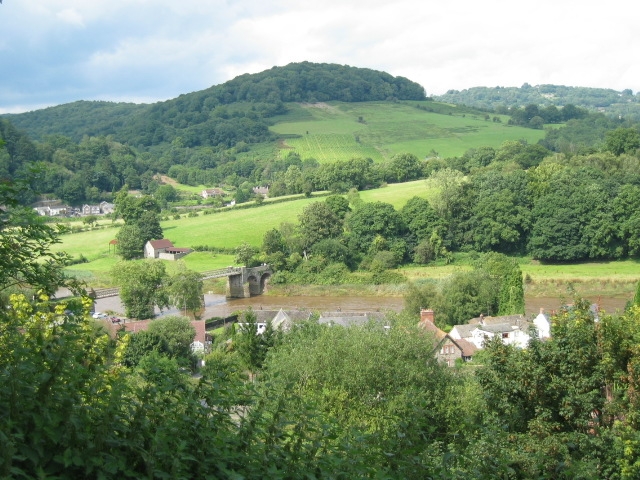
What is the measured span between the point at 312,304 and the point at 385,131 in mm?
83572

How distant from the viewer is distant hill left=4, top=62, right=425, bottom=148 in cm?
14462

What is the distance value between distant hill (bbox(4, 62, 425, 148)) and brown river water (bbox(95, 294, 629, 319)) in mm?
83881

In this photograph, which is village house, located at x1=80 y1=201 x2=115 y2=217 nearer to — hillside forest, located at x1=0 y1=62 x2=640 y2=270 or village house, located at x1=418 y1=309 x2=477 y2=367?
hillside forest, located at x1=0 y1=62 x2=640 y2=270

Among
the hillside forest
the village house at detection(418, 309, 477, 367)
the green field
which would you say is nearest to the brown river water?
the hillside forest

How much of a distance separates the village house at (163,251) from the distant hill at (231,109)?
71.1 meters

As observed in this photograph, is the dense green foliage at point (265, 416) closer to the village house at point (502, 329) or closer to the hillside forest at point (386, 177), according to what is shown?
the hillside forest at point (386, 177)

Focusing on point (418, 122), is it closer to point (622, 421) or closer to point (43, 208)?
point (43, 208)

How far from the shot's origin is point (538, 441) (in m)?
11.6

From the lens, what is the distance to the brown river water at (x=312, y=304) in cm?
4897

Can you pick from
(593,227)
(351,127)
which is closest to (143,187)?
(351,127)

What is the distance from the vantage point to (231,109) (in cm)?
15512

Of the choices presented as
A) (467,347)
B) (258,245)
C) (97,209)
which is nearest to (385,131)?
(97,209)

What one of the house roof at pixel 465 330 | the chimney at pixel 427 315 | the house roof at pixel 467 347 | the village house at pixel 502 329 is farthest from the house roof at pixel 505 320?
the house roof at pixel 467 347

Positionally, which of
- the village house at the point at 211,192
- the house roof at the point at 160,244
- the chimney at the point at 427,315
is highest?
the village house at the point at 211,192
